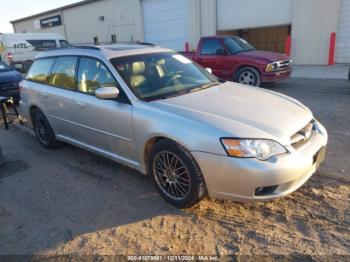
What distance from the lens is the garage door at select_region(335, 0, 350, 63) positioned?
43.0 feet

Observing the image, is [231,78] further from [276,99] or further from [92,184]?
[92,184]

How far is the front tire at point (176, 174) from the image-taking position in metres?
3.02

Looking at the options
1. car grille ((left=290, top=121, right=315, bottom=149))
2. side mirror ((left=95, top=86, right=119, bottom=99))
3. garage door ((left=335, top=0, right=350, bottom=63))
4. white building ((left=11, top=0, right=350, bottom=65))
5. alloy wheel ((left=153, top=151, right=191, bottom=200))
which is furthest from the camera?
white building ((left=11, top=0, right=350, bottom=65))

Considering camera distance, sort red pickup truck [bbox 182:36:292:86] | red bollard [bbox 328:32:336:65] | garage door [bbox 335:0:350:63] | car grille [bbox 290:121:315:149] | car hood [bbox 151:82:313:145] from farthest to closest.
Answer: red bollard [bbox 328:32:336:65] → garage door [bbox 335:0:350:63] → red pickup truck [bbox 182:36:292:86] → car grille [bbox 290:121:315:149] → car hood [bbox 151:82:313:145]

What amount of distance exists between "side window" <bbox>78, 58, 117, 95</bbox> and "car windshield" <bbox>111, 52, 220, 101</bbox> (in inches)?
6.9

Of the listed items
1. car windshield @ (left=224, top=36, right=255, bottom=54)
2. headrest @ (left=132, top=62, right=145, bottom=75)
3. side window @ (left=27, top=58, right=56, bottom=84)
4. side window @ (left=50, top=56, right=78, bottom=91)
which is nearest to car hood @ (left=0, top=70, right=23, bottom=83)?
side window @ (left=27, top=58, right=56, bottom=84)

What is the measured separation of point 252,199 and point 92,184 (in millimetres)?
2094

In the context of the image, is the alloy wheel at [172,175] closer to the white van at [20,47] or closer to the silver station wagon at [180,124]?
the silver station wagon at [180,124]

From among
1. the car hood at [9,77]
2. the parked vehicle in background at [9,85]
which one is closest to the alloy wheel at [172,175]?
the parked vehicle in background at [9,85]

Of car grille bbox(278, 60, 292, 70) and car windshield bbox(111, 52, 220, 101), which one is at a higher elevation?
car windshield bbox(111, 52, 220, 101)

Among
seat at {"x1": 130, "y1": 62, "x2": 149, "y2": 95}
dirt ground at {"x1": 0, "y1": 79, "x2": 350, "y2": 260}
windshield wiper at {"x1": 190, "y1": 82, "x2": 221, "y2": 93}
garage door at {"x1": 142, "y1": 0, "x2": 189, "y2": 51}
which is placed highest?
garage door at {"x1": 142, "y1": 0, "x2": 189, "y2": 51}

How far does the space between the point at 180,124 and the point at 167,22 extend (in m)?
17.7

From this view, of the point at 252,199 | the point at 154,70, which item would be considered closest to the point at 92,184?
the point at 154,70

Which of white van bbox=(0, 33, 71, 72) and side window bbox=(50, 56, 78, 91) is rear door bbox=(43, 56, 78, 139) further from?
white van bbox=(0, 33, 71, 72)
